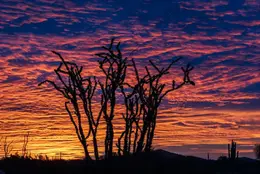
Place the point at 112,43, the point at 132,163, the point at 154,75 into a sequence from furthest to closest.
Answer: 1. the point at 154,75
2. the point at 112,43
3. the point at 132,163

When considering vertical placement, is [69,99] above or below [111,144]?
above

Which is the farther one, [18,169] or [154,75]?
[154,75]

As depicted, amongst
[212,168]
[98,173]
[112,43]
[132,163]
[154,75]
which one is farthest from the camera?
[154,75]

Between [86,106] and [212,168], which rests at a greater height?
[86,106]

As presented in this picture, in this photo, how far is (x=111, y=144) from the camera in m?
21.5

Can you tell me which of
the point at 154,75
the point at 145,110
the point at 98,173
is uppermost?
the point at 154,75

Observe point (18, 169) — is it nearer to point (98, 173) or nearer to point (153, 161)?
point (98, 173)

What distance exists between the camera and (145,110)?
75.9 ft

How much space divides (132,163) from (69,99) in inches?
189

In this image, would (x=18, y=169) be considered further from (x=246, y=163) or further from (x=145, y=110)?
(x=246, y=163)

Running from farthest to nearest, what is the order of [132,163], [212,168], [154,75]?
[154,75]
[212,168]
[132,163]

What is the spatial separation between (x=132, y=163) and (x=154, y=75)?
236 inches

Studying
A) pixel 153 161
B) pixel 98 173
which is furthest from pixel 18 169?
pixel 153 161

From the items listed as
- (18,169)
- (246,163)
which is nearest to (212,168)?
(246,163)
